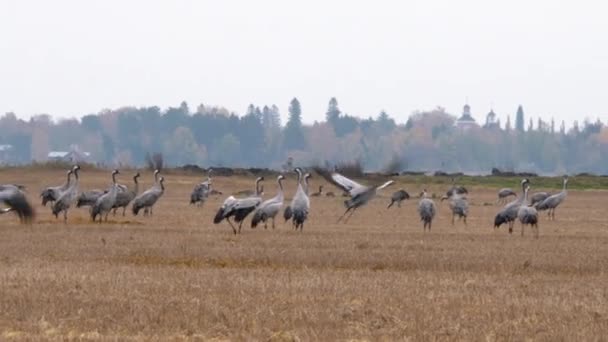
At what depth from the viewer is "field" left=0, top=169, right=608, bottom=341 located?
44.5ft

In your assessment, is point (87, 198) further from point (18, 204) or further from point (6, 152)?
point (6, 152)

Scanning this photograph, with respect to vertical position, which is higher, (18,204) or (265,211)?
(18,204)

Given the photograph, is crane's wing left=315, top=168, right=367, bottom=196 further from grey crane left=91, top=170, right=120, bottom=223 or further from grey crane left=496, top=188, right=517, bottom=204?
grey crane left=496, top=188, right=517, bottom=204

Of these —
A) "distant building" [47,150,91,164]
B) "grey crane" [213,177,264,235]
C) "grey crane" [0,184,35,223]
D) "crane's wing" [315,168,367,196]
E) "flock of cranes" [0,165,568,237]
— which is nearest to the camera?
"grey crane" [213,177,264,235]

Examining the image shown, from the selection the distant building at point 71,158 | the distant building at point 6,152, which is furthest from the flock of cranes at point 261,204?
the distant building at point 6,152

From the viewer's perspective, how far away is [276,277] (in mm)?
18219

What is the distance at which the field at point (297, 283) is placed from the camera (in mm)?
13555

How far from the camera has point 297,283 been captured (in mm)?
17281

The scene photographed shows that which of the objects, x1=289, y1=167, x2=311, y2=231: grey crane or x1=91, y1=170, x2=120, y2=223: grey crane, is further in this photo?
x1=91, y1=170, x2=120, y2=223: grey crane

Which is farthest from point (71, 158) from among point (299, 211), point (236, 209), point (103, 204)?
point (236, 209)

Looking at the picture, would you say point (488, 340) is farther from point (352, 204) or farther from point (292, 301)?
point (352, 204)

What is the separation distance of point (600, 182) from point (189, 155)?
112 m

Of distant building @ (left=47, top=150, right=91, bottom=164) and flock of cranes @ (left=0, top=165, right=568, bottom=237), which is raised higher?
distant building @ (left=47, top=150, right=91, bottom=164)

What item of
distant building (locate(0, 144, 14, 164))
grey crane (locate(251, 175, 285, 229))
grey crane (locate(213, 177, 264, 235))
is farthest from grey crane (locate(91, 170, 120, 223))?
distant building (locate(0, 144, 14, 164))
